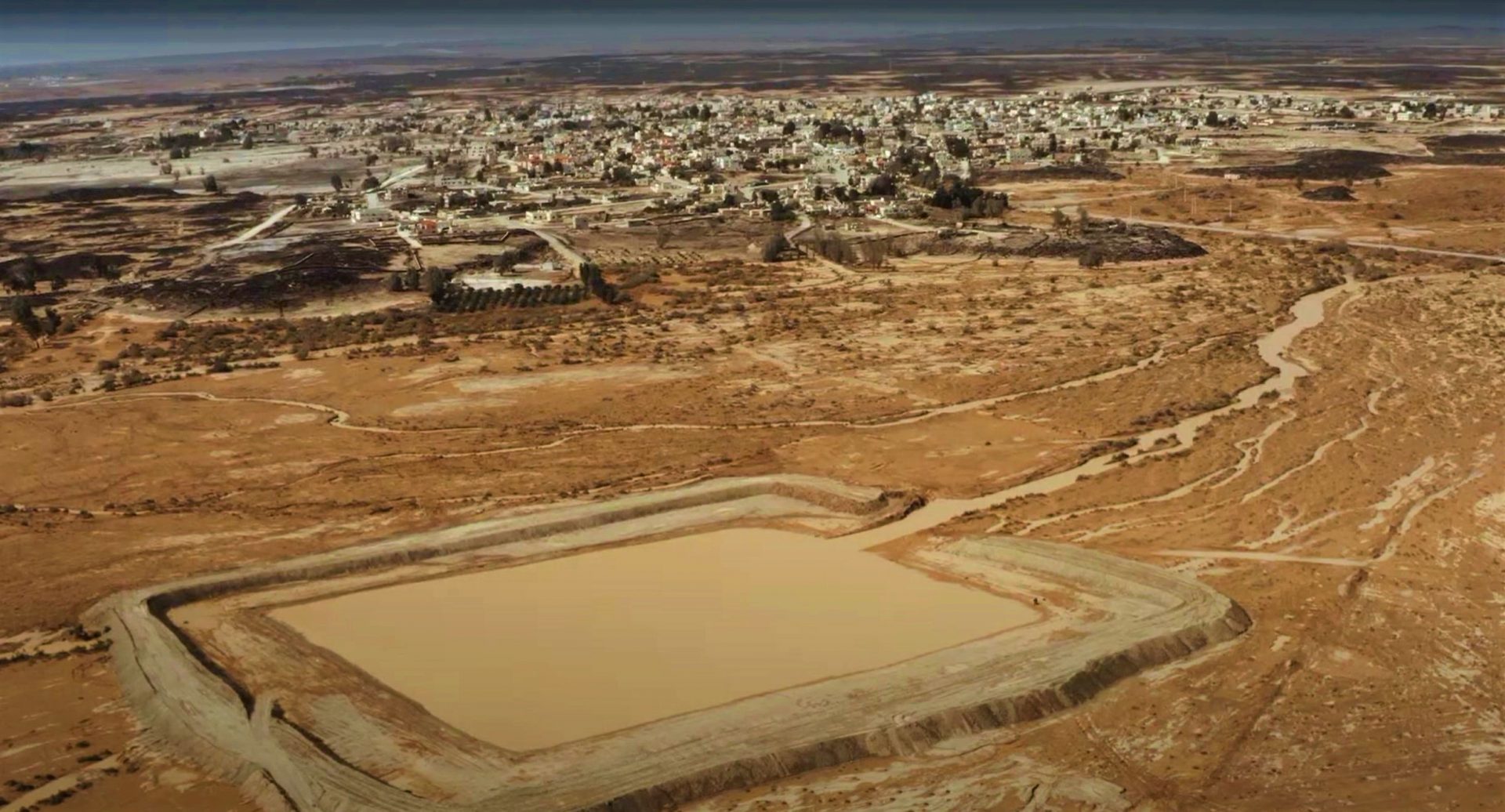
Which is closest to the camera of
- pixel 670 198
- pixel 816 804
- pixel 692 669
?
pixel 816 804

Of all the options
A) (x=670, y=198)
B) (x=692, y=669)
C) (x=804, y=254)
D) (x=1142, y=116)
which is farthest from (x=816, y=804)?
(x=1142, y=116)

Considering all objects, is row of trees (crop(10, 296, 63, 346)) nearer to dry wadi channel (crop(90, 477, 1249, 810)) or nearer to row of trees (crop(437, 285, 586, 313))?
row of trees (crop(437, 285, 586, 313))

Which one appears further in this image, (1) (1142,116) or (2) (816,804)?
(1) (1142,116)

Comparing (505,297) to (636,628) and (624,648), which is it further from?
(624,648)

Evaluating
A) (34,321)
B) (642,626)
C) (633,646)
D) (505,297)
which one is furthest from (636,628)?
(34,321)

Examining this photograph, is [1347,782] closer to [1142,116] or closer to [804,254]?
[804,254]

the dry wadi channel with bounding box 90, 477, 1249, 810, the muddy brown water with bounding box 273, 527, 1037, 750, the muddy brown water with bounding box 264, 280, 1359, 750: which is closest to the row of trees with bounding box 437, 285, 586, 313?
the dry wadi channel with bounding box 90, 477, 1249, 810
